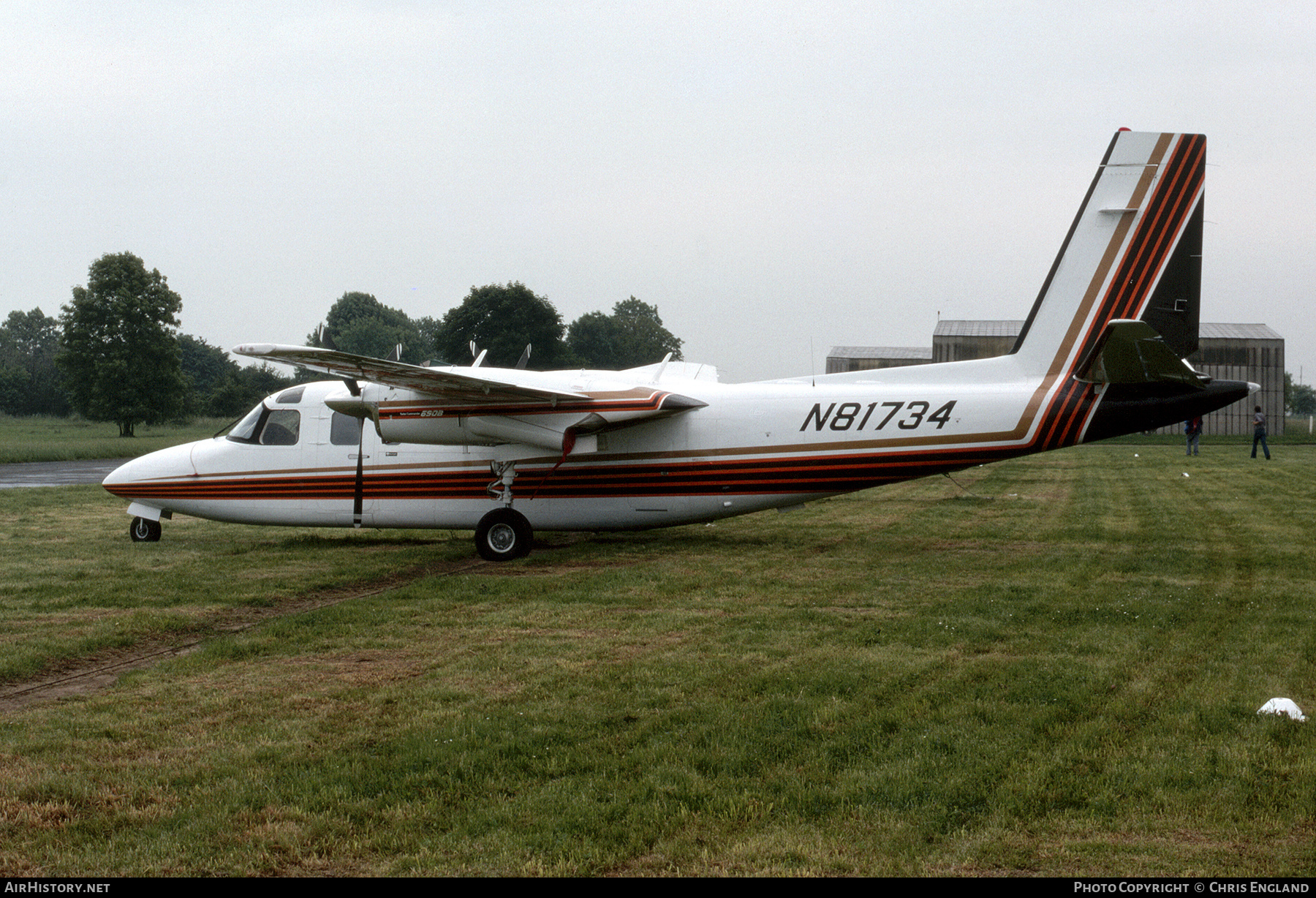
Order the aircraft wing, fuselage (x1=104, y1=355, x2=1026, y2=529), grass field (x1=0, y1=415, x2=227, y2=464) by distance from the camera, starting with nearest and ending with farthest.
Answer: the aircraft wing
fuselage (x1=104, y1=355, x2=1026, y2=529)
grass field (x1=0, y1=415, x2=227, y2=464)

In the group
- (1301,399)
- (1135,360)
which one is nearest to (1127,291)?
(1135,360)

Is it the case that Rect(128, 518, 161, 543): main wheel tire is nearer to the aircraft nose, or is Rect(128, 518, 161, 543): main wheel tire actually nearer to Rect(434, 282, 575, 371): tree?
the aircraft nose

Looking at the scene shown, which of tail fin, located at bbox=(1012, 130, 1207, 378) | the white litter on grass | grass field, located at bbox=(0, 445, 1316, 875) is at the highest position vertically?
tail fin, located at bbox=(1012, 130, 1207, 378)

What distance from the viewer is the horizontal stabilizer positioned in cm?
1230

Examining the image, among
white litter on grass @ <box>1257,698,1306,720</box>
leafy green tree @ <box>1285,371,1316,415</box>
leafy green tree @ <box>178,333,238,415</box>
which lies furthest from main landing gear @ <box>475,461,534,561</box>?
leafy green tree @ <box>1285,371,1316,415</box>

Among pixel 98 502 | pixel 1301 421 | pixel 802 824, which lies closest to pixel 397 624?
pixel 802 824

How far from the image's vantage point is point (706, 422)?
14.3 metres

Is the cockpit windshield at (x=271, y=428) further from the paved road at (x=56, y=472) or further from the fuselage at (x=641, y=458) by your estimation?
the paved road at (x=56, y=472)

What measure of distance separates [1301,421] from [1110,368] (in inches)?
3594

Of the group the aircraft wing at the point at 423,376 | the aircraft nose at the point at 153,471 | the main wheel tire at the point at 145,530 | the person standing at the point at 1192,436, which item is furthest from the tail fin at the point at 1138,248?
the person standing at the point at 1192,436

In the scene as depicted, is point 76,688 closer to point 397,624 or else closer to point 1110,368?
point 397,624

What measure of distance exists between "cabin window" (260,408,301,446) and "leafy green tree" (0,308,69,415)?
49.7m

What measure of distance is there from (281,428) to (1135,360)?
1219 centimetres

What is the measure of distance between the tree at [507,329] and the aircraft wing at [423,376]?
3447cm
